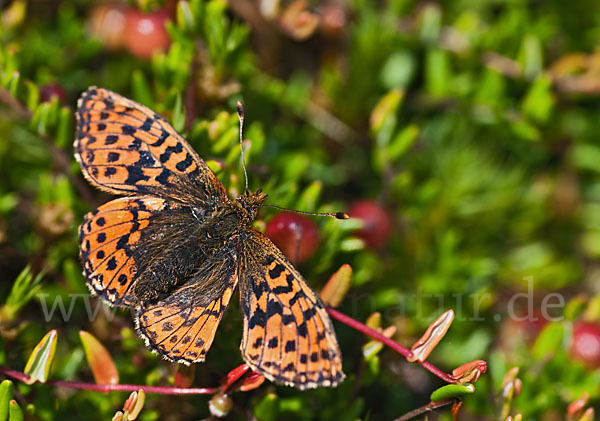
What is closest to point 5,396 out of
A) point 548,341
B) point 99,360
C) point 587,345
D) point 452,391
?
point 99,360

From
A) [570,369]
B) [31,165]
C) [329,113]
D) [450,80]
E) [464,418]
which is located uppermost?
[450,80]

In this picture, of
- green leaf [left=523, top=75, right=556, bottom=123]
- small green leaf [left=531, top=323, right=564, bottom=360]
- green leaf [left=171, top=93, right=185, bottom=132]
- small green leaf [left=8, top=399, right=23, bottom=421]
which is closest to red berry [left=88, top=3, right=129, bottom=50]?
green leaf [left=171, top=93, right=185, bottom=132]

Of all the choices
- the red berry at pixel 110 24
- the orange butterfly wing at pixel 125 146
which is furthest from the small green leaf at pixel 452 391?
the red berry at pixel 110 24

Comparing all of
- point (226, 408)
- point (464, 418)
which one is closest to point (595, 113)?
point (464, 418)

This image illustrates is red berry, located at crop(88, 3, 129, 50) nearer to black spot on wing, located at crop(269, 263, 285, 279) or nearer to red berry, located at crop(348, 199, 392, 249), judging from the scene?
red berry, located at crop(348, 199, 392, 249)

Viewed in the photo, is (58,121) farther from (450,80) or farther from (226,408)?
(450,80)

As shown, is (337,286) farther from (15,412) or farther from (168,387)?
(15,412)
